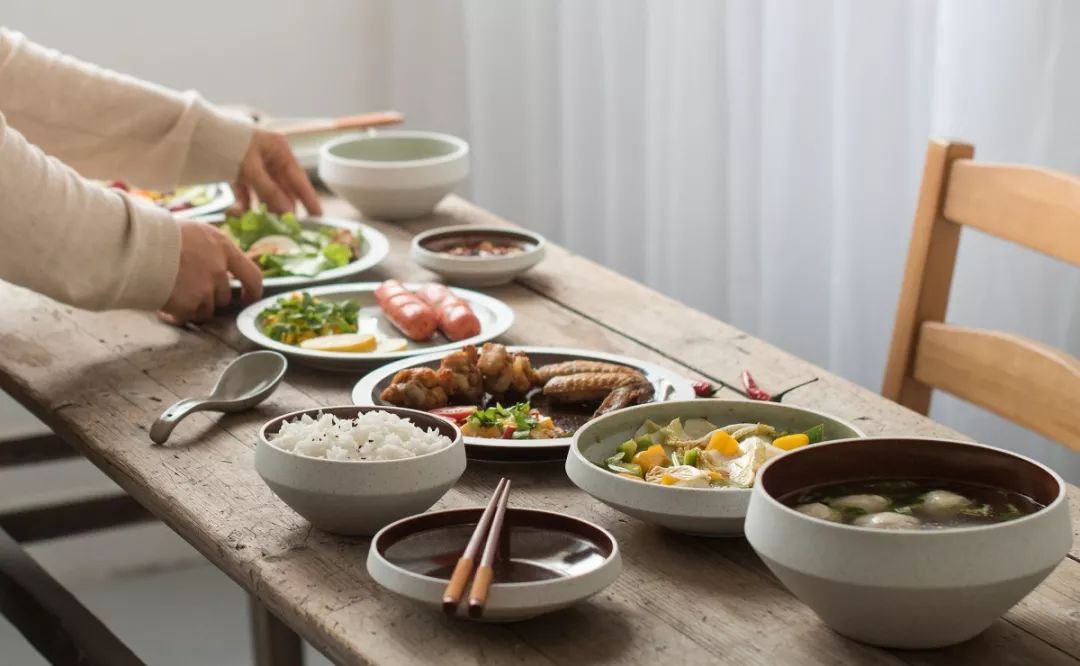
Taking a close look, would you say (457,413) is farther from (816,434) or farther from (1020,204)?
(1020,204)

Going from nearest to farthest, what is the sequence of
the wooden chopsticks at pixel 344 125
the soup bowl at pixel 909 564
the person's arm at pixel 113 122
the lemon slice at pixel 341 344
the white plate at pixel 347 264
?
the soup bowl at pixel 909 564
the lemon slice at pixel 341 344
the white plate at pixel 347 264
the person's arm at pixel 113 122
the wooden chopsticks at pixel 344 125

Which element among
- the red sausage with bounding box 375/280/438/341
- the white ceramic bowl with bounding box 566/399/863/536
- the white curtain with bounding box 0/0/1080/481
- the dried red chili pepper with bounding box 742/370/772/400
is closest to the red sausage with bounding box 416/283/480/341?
the red sausage with bounding box 375/280/438/341

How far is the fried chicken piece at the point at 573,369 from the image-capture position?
1.51 meters

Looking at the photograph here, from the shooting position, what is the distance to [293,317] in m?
1.69

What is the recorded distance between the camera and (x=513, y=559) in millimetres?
1075

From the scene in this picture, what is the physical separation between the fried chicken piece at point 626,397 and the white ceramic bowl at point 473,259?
0.48 meters

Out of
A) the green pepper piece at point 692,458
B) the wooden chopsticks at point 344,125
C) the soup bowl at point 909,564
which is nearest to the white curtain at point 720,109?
the wooden chopsticks at point 344,125

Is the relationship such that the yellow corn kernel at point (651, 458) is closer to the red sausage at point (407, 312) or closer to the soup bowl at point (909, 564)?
the soup bowl at point (909, 564)

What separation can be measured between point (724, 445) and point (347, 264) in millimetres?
907

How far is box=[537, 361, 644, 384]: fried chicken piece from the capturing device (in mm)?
1514

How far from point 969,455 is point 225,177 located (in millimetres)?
1412

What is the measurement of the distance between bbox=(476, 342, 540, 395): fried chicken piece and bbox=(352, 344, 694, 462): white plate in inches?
3.4

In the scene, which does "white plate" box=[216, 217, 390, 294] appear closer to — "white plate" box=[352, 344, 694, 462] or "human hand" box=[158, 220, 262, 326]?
"human hand" box=[158, 220, 262, 326]

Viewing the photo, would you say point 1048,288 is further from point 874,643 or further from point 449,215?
point 874,643
